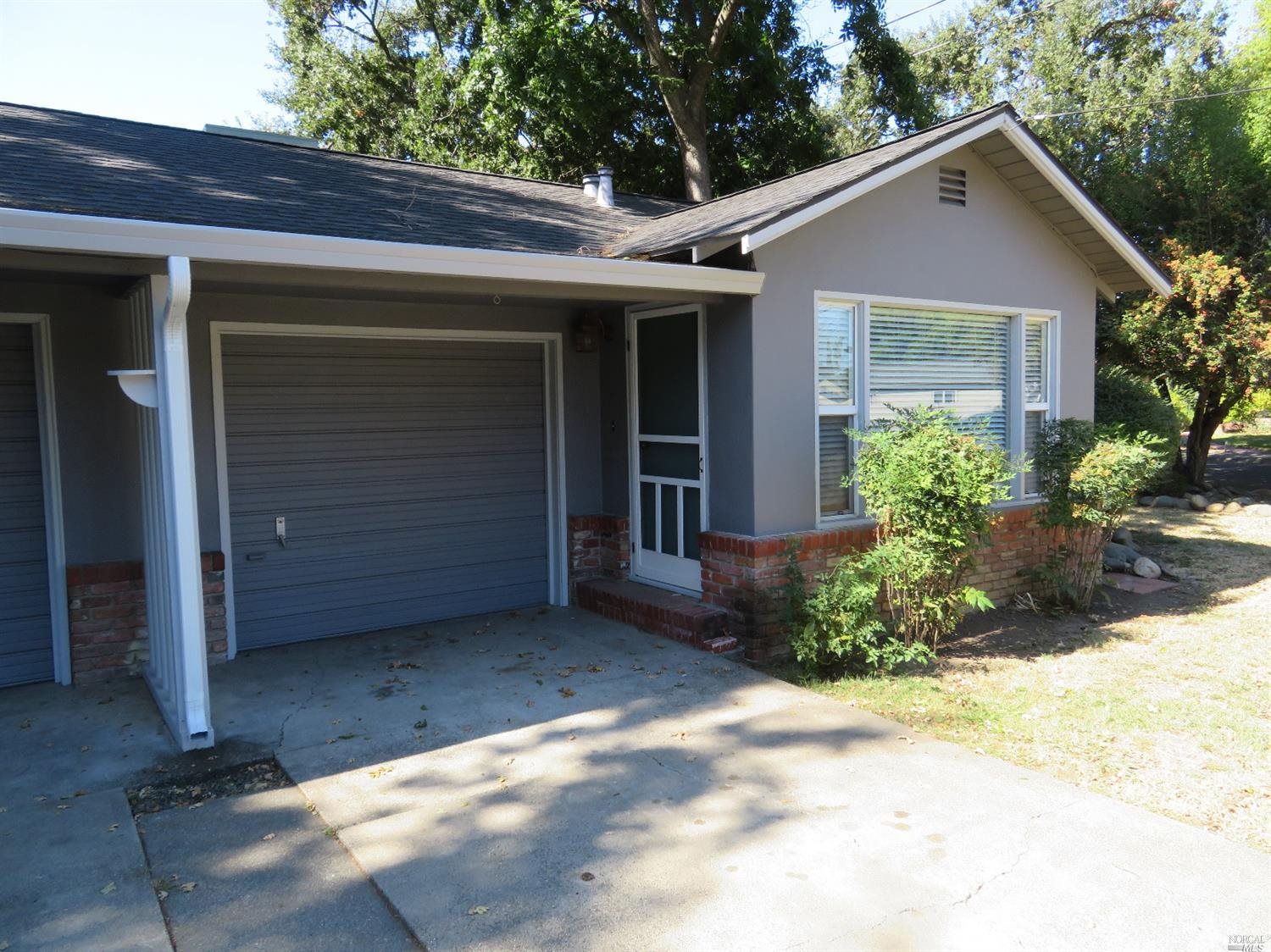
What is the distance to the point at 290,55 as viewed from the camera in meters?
22.5

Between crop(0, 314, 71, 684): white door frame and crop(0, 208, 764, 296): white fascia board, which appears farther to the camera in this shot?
crop(0, 314, 71, 684): white door frame

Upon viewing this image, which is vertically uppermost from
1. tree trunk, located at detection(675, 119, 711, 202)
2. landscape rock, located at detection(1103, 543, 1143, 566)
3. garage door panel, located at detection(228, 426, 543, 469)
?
tree trunk, located at detection(675, 119, 711, 202)

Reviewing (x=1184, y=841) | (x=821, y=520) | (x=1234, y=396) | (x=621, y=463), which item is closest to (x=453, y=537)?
(x=621, y=463)

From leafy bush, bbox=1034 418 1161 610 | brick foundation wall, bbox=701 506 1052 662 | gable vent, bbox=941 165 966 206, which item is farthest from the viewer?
gable vent, bbox=941 165 966 206

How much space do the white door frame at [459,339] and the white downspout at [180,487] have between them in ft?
5.32

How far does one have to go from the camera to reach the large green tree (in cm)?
1499

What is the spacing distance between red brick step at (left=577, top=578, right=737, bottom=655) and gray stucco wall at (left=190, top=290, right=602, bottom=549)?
747 millimetres

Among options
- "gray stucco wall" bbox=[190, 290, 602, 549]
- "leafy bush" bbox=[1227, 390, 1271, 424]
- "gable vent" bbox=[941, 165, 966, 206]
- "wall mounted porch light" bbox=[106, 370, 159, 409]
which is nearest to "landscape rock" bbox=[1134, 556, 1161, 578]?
"gable vent" bbox=[941, 165, 966, 206]

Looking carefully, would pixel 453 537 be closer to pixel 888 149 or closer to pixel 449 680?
pixel 449 680

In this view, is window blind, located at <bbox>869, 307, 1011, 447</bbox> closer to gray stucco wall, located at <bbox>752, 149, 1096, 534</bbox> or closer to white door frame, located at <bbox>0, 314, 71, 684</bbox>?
gray stucco wall, located at <bbox>752, 149, 1096, 534</bbox>

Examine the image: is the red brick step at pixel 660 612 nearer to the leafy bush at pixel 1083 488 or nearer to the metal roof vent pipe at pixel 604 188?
the leafy bush at pixel 1083 488

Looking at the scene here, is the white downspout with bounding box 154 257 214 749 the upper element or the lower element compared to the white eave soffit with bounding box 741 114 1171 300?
lower

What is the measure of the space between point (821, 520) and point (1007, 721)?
2050 millimetres

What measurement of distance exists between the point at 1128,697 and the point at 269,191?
6.34 m
